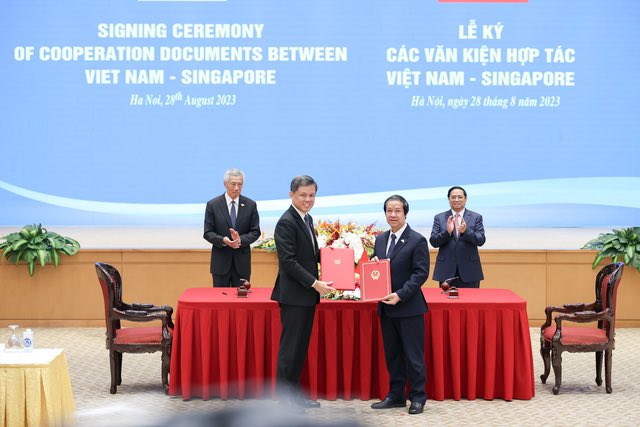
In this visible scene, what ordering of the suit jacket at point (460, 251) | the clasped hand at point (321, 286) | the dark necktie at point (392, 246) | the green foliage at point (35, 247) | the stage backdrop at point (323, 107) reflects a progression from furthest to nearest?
the stage backdrop at point (323, 107) → the green foliage at point (35, 247) → the suit jacket at point (460, 251) → the dark necktie at point (392, 246) → the clasped hand at point (321, 286)

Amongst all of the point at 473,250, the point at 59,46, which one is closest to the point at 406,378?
the point at 473,250

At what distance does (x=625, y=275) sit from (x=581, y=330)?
2313 millimetres

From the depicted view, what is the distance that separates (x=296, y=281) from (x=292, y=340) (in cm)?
34

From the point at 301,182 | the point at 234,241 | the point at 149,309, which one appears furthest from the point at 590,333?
the point at 149,309

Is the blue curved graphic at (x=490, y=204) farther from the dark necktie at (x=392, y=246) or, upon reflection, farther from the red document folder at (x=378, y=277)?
the red document folder at (x=378, y=277)

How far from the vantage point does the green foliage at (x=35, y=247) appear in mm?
8141

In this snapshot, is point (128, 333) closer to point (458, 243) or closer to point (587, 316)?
point (458, 243)

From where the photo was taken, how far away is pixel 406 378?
5586 mm

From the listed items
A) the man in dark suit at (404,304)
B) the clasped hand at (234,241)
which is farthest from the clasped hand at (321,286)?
the clasped hand at (234,241)

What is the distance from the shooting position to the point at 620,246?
8.23 meters

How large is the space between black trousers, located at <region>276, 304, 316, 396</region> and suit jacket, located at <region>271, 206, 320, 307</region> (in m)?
0.06

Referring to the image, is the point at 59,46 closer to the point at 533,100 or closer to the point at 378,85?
the point at 378,85

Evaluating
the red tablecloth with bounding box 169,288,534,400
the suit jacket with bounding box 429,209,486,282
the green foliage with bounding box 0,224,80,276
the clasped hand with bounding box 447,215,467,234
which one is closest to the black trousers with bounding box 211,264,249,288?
the red tablecloth with bounding box 169,288,534,400

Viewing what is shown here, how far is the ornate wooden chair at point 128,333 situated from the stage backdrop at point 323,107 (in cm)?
267
